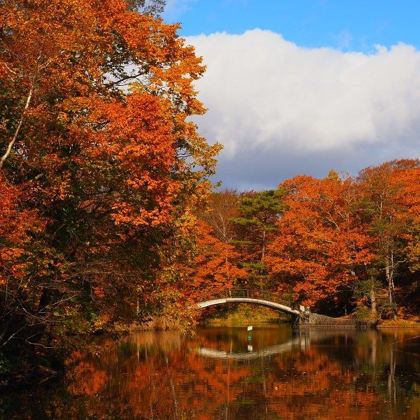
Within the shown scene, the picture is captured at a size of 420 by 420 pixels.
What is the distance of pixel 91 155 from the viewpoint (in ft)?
56.9

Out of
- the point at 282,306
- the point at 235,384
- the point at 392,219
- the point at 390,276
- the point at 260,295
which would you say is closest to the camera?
the point at 235,384

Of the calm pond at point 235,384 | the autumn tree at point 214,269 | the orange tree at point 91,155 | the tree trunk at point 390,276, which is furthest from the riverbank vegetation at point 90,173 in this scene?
the autumn tree at point 214,269

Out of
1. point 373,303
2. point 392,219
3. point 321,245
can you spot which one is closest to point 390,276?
point 373,303

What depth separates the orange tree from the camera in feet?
55.2

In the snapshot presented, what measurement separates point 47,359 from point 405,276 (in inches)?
1415

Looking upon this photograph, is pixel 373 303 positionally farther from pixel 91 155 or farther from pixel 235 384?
pixel 91 155

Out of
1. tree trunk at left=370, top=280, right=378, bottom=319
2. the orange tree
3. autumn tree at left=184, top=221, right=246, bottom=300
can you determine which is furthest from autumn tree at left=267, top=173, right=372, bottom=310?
the orange tree

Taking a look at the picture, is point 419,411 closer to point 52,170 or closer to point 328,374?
point 328,374

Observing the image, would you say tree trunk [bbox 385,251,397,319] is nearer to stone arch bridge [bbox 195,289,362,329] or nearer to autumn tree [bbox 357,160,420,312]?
autumn tree [bbox 357,160,420,312]

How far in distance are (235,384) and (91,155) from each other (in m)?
8.86

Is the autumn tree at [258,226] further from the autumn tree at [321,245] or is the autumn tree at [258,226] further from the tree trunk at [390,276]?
the tree trunk at [390,276]

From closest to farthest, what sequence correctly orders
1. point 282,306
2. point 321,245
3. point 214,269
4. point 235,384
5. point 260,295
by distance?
1. point 235,384
2. point 321,245
3. point 282,306
4. point 260,295
5. point 214,269

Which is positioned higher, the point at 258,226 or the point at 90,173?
the point at 258,226

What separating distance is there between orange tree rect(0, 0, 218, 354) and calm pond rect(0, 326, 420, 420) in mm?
2371
